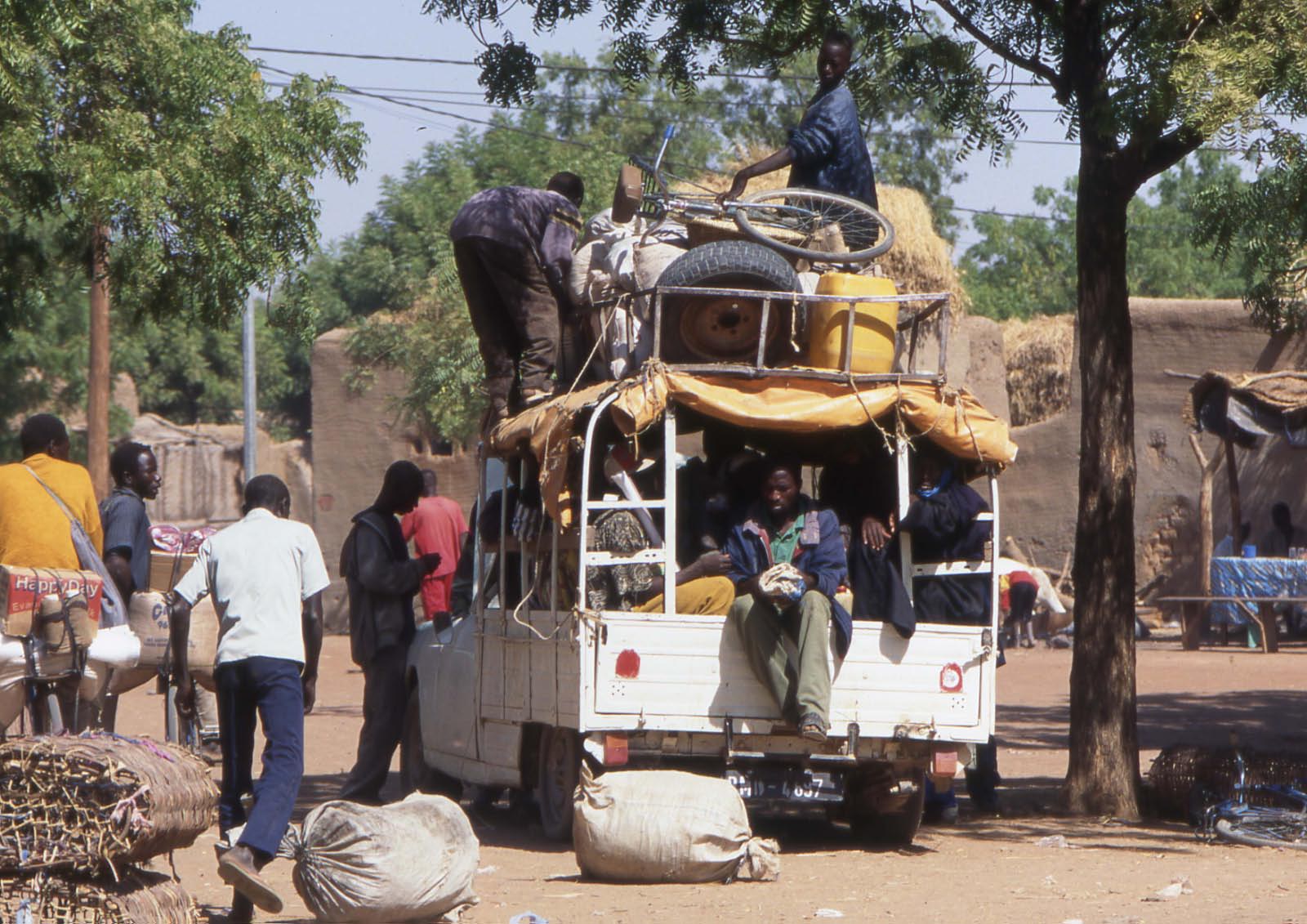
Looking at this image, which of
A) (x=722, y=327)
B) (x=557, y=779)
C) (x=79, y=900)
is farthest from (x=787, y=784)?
(x=79, y=900)

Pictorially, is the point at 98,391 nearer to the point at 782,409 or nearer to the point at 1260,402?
the point at 1260,402

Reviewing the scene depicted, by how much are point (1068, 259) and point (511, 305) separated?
48.0 metres

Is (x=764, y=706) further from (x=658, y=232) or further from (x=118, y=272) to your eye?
(x=118, y=272)

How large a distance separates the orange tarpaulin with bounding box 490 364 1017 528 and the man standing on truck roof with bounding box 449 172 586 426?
109 centimetres

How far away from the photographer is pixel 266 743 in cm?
734

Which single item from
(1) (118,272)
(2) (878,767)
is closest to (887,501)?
(2) (878,767)

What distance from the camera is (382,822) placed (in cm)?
691

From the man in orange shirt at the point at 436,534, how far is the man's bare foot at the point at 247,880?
7.70 m

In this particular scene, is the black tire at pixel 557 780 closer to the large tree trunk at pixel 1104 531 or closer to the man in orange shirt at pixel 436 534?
the large tree trunk at pixel 1104 531

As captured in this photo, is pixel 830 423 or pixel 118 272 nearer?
pixel 830 423

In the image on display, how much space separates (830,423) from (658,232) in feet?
5.37

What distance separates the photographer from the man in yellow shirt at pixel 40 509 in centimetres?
814

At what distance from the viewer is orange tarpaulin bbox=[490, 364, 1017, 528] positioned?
8695mm

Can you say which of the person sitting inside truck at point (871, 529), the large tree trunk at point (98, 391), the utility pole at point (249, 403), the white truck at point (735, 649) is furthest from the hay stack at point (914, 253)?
the white truck at point (735, 649)
